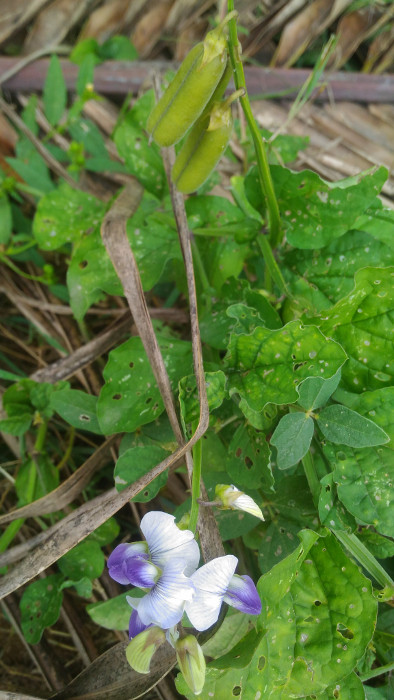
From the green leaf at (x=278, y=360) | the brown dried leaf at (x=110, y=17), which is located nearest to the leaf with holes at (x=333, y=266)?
the green leaf at (x=278, y=360)

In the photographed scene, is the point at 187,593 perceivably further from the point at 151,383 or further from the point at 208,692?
the point at 151,383

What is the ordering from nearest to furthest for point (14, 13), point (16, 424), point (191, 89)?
1. point (191, 89)
2. point (16, 424)
3. point (14, 13)

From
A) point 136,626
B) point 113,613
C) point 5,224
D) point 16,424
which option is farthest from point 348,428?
point 5,224

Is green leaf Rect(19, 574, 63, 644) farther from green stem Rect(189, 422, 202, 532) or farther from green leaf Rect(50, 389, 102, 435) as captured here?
green stem Rect(189, 422, 202, 532)

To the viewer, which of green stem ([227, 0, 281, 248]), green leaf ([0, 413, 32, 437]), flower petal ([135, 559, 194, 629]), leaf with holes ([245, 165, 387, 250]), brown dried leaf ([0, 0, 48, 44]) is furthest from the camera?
brown dried leaf ([0, 0, 48, 44])

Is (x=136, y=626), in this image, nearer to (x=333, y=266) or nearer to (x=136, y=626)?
(x=136, y=626)

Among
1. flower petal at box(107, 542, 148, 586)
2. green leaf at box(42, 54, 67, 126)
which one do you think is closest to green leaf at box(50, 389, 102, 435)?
flower petal at box(107, 542, 148, 586)
